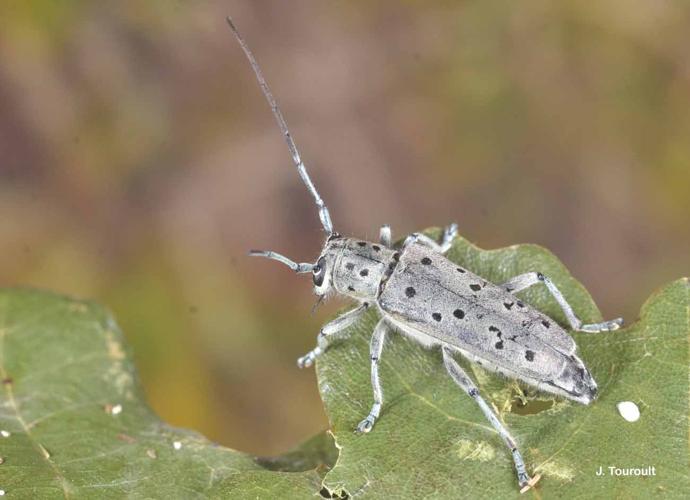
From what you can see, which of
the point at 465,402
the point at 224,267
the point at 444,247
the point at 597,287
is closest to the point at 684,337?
the point at 465,402

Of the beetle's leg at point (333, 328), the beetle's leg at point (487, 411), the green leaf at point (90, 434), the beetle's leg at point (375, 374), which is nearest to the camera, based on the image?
the beetle's leg at point (487, 411)

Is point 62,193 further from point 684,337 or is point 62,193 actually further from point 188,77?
point 684,337

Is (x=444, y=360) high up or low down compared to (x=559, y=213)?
up

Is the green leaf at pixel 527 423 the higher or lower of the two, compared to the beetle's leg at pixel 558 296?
lower

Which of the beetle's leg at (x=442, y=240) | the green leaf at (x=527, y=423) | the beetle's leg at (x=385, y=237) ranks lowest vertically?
the green leaf at (x=527, y=423)

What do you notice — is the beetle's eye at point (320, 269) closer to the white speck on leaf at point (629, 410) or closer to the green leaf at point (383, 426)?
the green leaf at point (383, 426)
